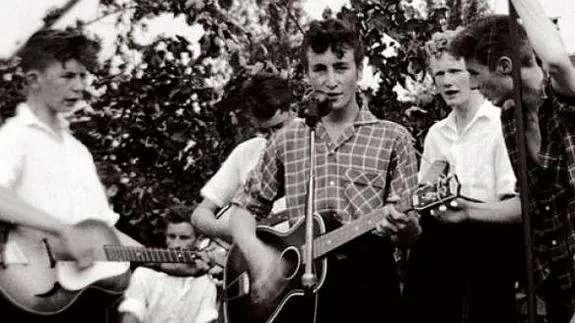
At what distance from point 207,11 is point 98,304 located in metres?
1.92

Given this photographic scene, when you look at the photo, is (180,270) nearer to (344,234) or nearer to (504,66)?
(344,234)

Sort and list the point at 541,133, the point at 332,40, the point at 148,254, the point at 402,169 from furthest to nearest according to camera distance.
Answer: the point at 148,254
the point at 332,40
the point at 402,169
the point at 541,133

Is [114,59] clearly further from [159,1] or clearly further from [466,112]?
[466,112]

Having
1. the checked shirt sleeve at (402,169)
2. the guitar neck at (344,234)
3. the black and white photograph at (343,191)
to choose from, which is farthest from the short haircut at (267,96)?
the guitar neck at (344,234)

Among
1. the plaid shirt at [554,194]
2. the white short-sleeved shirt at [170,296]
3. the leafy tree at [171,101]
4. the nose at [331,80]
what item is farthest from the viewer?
the leafy tree at [171,101]

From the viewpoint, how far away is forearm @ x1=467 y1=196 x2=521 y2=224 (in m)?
3.40

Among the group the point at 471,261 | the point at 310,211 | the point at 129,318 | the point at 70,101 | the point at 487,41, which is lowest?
the point at 129,318

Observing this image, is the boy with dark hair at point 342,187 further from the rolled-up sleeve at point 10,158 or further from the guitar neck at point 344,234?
the rolled-up sleeve at point 10,158

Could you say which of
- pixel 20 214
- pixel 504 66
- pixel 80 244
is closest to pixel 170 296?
pixel 80 244

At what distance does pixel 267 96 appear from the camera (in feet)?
14.8

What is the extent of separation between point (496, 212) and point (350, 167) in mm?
483

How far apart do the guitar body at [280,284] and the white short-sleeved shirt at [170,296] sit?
67 centimetres

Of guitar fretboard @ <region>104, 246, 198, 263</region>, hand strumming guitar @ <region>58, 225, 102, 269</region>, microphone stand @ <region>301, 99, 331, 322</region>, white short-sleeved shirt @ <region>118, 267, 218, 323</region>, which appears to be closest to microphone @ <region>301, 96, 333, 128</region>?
microphone stand @ <region>301, 99, 331, 322</region>

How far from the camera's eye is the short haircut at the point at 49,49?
12.9 feet
